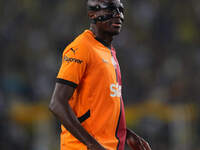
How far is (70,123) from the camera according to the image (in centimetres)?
325

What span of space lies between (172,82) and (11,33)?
204 inches

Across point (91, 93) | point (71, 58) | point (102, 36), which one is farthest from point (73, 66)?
point (102, 36)

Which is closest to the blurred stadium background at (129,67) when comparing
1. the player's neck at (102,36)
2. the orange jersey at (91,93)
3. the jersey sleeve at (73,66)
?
the player's neck at (102,36)

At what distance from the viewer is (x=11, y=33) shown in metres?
14.0

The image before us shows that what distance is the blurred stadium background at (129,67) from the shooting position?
11125mm

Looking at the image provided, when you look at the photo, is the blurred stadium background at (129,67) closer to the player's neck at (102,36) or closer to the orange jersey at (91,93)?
the player's neck at (102,36)

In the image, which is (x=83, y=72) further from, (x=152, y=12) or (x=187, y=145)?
(x=152, y=12)

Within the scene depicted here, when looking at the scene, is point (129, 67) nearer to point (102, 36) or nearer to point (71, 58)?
point (102, 36)

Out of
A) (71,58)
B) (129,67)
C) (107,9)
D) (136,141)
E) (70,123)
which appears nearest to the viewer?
(70,123)

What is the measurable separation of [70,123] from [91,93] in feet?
1.08

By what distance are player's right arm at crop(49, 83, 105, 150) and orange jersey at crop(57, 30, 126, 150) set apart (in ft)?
0.33

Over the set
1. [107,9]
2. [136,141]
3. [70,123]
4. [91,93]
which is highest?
[107,9]

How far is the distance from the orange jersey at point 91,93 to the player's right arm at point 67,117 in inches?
4.0

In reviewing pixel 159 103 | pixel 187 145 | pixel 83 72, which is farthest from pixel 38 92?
pixel 83 72
